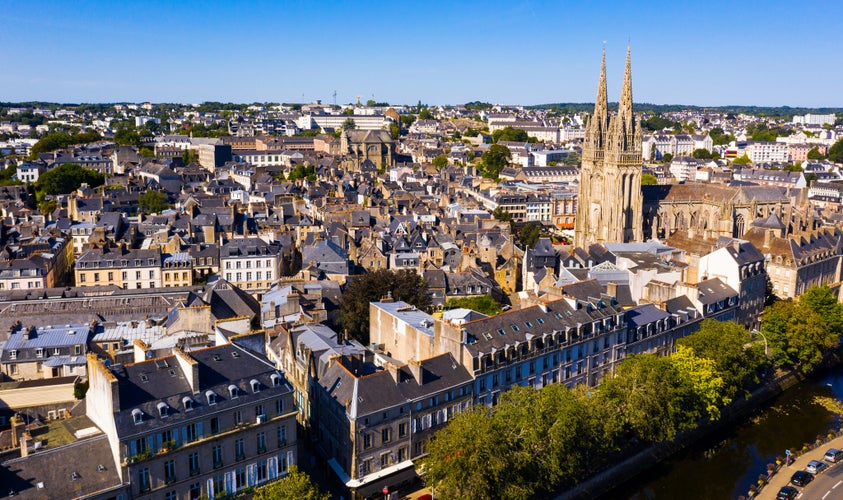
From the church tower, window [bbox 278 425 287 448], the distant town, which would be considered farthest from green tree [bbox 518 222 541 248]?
window [bbox 278 425 287 448]

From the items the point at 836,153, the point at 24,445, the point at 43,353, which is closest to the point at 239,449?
the point at 24,445

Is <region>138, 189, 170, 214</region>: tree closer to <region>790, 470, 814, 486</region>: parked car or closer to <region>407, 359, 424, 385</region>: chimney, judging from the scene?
<region>407, 359, 424, 385</region>: chimney

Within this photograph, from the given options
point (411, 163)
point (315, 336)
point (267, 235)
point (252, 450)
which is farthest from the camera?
point (411, 163)

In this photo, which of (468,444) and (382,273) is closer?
(468,444)

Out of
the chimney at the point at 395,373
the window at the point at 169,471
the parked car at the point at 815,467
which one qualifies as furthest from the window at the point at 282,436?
the parked car at the point at 815,467

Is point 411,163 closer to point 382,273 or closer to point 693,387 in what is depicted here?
point 382,273

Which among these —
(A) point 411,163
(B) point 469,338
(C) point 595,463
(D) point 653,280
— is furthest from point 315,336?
(A) point 411,163
